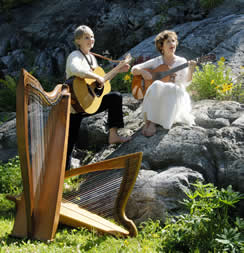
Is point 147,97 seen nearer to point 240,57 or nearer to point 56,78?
point 240,57

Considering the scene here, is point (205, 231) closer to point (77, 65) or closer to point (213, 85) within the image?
point (77, 65)

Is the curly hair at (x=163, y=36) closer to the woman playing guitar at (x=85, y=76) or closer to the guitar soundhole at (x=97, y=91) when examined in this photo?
the woman playing guitar at (x=85, y=76)

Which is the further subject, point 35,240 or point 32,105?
point 35,240

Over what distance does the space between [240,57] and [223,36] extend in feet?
3.48

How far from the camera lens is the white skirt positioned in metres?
3.59

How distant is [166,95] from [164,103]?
3.6 inches

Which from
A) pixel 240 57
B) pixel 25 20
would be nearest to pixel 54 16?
pixel 25 20

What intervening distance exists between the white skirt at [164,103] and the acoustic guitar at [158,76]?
19cm

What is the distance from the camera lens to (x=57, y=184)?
2.53 metres

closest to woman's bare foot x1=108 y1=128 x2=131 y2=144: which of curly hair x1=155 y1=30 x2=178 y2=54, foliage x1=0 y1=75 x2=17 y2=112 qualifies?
curly hair x1=155 y1=30 x2=178 y2=54

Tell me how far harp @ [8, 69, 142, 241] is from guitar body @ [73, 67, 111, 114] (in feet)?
1.86

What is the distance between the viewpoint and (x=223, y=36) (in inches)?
249

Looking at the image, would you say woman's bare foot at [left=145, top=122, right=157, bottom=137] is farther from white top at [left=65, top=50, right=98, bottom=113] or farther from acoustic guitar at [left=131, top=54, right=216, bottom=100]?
white top at [left=65, top=50, right=98, bottom=113]

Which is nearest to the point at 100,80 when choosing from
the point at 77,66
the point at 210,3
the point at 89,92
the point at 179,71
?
the point at 89,92
